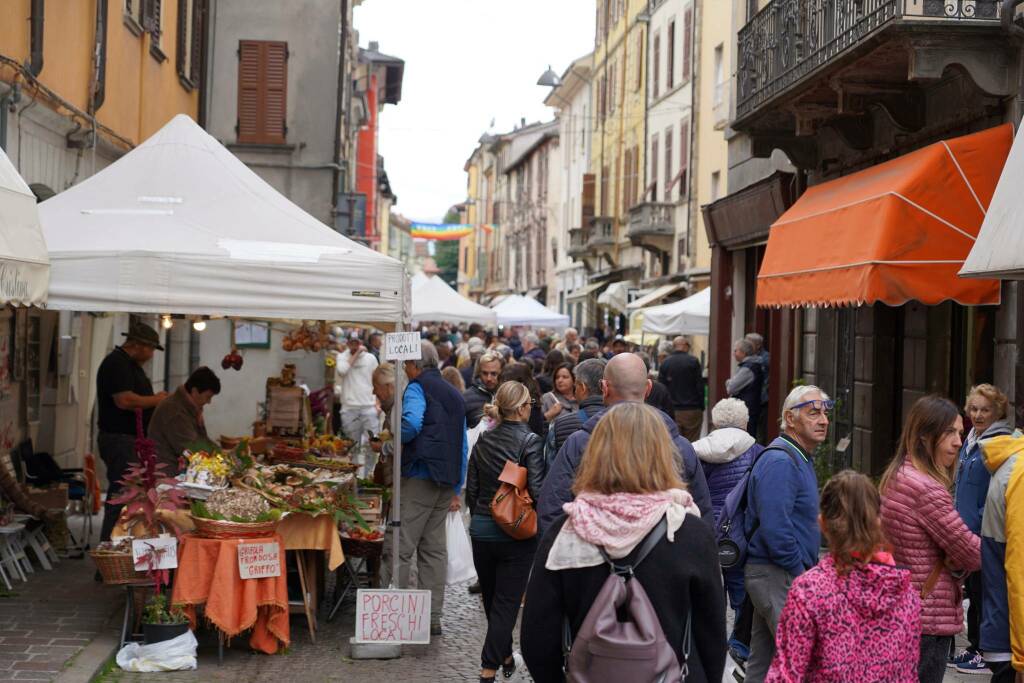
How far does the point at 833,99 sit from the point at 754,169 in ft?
16.6

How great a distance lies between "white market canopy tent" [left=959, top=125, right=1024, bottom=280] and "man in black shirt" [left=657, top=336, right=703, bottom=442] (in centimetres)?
1161

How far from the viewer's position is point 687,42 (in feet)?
109

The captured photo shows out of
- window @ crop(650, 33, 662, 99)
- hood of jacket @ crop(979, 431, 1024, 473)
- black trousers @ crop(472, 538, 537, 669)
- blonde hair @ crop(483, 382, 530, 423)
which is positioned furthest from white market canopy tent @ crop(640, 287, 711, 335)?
hood of jacket @ crop(979, 431, 1024, 473)

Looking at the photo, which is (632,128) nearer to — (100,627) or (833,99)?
(833,99)

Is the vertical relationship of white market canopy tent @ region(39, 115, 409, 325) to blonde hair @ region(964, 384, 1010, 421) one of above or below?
above

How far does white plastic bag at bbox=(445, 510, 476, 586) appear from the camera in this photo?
1050cm

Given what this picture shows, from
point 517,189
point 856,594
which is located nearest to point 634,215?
point 856,594

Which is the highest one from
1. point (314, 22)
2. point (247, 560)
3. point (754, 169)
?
point (314, 22)

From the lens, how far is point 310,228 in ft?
32.5

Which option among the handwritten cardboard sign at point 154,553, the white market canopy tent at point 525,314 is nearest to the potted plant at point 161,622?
the handwritten cardboard sign at point 154,553

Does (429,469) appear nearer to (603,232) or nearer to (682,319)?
(682,319)

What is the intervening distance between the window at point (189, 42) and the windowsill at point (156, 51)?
147cm

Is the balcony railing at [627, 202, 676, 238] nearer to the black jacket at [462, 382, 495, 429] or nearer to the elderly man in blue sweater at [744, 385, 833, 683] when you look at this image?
the black jacket at [462, 382, 495, 429]

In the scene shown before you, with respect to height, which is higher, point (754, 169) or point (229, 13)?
point (229, 13)
